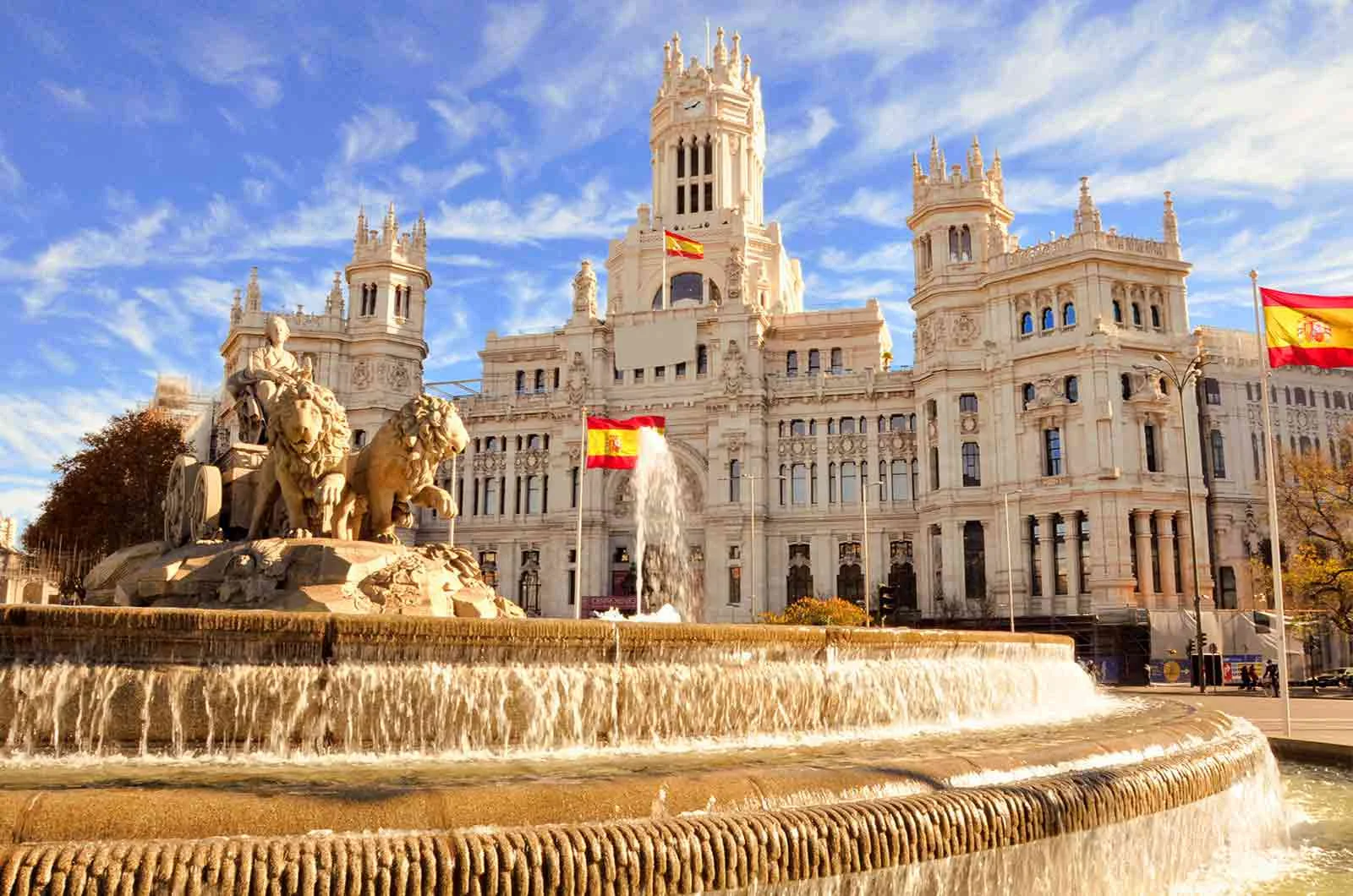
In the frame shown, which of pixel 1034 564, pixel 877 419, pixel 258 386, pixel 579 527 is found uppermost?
pixel 877 419

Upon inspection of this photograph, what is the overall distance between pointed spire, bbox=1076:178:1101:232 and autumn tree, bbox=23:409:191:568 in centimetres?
4859

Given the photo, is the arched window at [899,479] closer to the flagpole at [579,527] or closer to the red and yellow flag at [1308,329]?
the flagpole at [579,527]

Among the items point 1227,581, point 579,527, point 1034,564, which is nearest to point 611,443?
point 579,527

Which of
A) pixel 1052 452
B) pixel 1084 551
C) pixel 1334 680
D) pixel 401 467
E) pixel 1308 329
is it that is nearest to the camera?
pixel 401 467

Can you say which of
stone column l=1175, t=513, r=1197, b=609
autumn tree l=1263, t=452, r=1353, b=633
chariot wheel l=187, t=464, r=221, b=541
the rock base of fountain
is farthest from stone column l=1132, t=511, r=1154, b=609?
chariot wheel l=187, t=464, r=221, b=541

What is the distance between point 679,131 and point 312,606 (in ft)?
253

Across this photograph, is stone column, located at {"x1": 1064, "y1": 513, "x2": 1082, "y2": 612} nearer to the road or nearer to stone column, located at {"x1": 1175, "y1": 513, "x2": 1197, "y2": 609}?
stone column, located at {"x1": 1175, "y1": 513, "x2": 1197, "y2": 609}

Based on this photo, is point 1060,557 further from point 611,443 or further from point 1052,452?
point 611,443

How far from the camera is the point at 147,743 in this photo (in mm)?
8484

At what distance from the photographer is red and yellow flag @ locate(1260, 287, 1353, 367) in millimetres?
20047

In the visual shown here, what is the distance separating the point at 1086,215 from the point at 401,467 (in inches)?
2092

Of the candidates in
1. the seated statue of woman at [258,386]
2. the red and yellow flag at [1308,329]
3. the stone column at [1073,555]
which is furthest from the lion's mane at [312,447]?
the stone column at [1073,555]

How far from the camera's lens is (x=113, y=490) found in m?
46.2

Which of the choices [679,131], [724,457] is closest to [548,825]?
[724,457]
